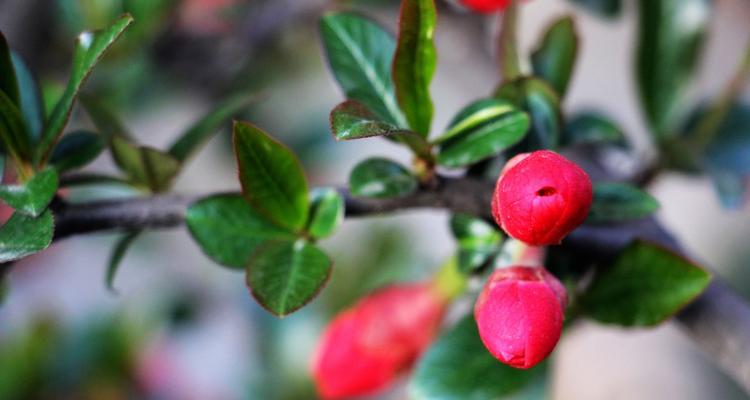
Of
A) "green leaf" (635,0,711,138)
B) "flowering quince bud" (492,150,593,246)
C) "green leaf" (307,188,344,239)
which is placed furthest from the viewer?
"green leaf" (635,0,711,138)

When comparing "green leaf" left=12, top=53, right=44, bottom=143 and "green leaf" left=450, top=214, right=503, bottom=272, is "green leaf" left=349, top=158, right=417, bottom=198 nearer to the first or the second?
"green leaf" left=450, top=214, right=503, bottom=272

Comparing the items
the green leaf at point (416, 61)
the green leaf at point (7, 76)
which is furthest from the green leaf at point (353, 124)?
the green leaf at point (7, 76)

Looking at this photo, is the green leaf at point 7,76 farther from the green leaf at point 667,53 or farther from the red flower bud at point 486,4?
the green leaf at point 667,53

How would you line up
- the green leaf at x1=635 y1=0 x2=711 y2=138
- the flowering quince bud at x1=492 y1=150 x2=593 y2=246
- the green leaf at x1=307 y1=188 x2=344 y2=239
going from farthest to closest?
the green leaf at x1=635 y1=0 x2=711 y2=138, the green leaf at x1=307 y1=188 x2=344 y2=239, the flowering quince bud at x1=492 y1=150 x2=593 y2=246

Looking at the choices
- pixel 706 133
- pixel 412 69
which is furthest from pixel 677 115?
pixel 412 69

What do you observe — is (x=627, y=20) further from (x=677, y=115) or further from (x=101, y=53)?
(x=101, y=53)

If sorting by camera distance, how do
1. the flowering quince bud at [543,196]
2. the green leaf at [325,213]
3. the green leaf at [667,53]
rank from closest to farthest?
the flowering quince bud at [543,196] < the green leaf at [325,213] < the green leaf at [667,53]

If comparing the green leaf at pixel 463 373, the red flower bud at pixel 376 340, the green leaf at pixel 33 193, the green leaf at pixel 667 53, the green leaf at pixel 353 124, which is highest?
the green leaf at pixel 353 124

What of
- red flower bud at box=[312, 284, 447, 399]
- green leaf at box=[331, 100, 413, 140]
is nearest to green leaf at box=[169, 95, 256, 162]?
green leaf at box=[331, 100, 413, 140]
